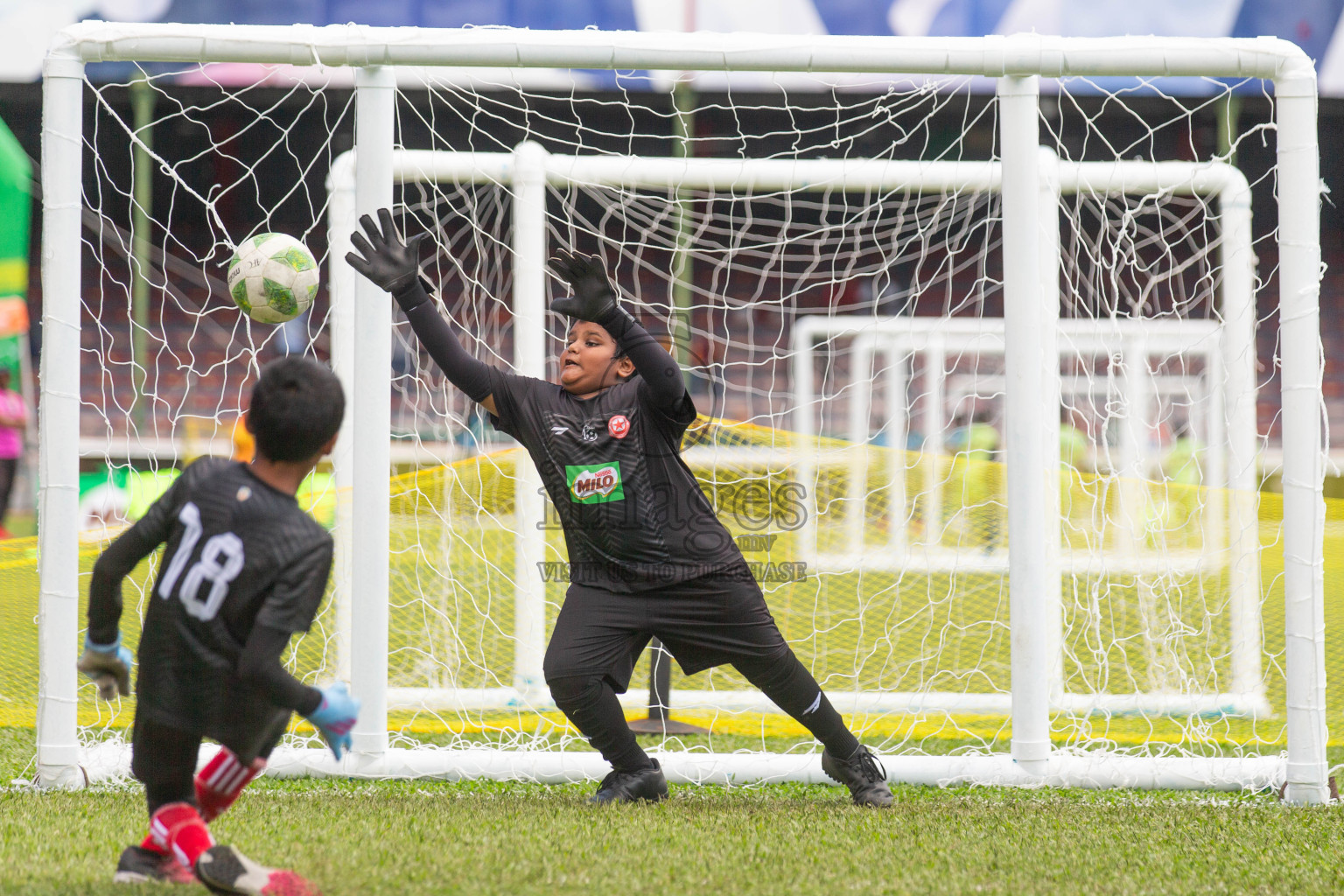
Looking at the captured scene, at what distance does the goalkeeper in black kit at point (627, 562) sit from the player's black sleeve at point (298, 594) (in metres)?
1.05

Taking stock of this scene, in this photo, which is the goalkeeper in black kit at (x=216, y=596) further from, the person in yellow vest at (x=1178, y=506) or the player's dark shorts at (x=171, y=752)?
the person in yellow vest at (x=1178, y=506)

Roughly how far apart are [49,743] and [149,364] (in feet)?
39.1

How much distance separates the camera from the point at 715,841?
111 inches

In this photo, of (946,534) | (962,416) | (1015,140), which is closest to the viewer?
(1015,140)

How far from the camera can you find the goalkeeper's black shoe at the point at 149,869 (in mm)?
2303

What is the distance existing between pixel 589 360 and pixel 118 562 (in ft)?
4.65

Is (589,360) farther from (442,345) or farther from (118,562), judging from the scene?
(118,562)

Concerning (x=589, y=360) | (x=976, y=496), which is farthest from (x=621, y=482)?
(x=976, y=496)

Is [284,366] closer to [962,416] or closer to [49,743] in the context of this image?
[49,743]

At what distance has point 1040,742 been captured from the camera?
142 inches

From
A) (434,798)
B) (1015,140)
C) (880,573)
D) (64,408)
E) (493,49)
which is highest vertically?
(493,49)

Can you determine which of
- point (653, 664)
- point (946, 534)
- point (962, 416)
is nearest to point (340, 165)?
point (653, 664)

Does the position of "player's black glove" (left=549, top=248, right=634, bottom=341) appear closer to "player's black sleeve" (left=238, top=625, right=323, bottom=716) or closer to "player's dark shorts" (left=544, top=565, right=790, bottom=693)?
"player's dark shorts" (left=544, top=565, right=790, bottom=693)

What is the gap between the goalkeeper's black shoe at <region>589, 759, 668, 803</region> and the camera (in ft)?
10.7
